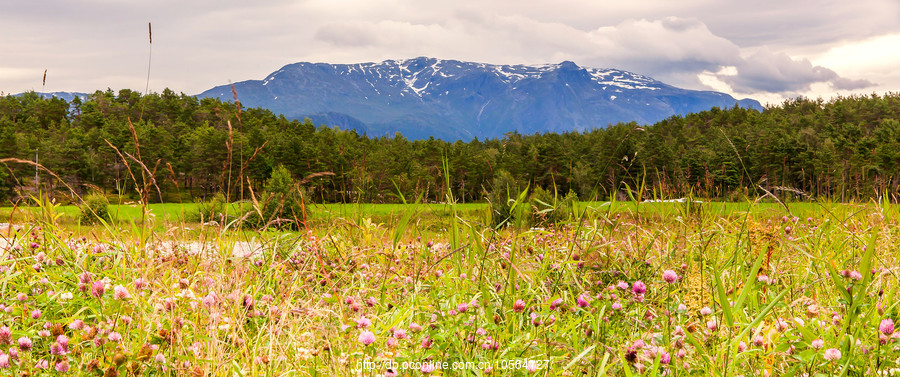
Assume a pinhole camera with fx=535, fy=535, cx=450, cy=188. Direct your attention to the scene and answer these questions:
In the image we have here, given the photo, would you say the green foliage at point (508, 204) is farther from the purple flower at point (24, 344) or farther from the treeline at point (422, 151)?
the treeline at point (422, 151)

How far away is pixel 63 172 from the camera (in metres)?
69.4

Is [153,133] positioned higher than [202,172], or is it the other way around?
[153,133]

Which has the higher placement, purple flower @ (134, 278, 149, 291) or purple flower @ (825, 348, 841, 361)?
purple flower @ (134, 278, 149, 291)

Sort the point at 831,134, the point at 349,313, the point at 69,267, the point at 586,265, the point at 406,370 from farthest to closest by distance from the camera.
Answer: the point at 831,134 < the point at 586,265 < the point at 69,267 < the point at 349,313 < the point at 406,370

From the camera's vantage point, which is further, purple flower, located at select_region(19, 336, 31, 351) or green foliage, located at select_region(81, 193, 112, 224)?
green foliage, located at select_region(81, 193, 112, 224)

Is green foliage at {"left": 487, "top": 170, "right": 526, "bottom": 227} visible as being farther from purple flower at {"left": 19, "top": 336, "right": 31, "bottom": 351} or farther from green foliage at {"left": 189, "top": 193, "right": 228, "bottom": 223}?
purple flower at {"left": 19, "top": 336, "right": 31, "bottom": 351}

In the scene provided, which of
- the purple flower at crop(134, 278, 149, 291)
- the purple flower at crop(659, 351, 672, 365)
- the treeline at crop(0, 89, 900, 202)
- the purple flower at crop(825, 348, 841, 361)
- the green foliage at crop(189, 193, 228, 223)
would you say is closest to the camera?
the purple flower at crop(825, 348, 841, 361)

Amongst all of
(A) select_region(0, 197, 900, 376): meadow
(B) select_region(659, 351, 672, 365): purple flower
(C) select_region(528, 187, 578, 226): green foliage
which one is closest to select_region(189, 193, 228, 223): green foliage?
(A) select_region(0, 197, 900, 376): meadow

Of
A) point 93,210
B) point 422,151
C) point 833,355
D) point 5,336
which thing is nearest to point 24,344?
point 5,336

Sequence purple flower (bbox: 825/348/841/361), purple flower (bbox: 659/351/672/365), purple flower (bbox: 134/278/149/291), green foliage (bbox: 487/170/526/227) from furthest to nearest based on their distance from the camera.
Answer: green foliage (bbox: 487/170/526/227) → purple flower (bbox: 134/278/149/291) → purple flower (bbox: 659/351/672/365) → purple flower (bbox: 825/348/841/361)

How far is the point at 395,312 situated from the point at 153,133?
8802 cm

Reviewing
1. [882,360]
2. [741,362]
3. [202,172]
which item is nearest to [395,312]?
[741,362]

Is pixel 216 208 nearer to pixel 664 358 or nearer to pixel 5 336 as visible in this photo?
pixel 5 336

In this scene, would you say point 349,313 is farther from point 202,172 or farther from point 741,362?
point 202,172
